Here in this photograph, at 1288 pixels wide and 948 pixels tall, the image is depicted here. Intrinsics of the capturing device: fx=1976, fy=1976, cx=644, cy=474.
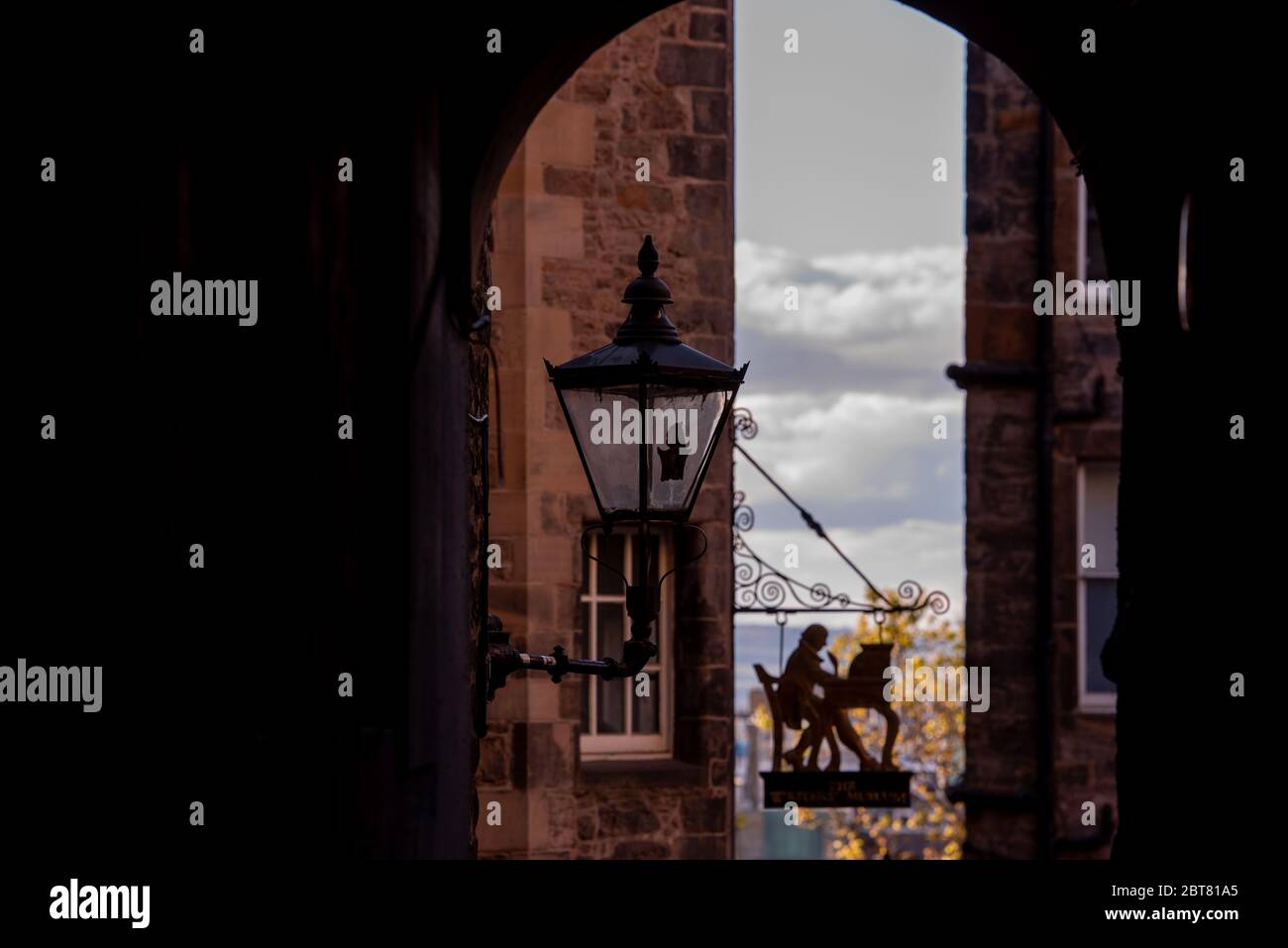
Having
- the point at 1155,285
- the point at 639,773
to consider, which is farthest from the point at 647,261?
the point at 639,773

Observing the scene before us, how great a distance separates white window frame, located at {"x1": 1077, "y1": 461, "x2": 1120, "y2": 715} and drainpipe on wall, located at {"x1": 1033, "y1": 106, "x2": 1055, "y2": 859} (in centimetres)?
23

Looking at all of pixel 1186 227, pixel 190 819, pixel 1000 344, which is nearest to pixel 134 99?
pixel 190 819

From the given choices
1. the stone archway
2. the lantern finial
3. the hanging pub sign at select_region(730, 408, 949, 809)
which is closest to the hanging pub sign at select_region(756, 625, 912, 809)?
the hanging pub sign at select_region(730, 408, 949, 809)

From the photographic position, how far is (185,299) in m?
3.19

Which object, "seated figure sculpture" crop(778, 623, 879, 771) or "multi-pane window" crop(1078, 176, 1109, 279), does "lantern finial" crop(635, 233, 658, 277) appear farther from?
"multi-pane window" crop(1078, 176, 1109, 279)

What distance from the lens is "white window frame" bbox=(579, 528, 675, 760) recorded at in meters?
12.1

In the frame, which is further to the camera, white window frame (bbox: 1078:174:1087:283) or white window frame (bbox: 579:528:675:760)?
white window frame (bbox: 1078:174:1087:283)

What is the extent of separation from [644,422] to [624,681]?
698 centimetres

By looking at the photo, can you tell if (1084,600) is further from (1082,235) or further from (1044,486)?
(1082,235)

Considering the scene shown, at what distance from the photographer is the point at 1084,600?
531 inches
